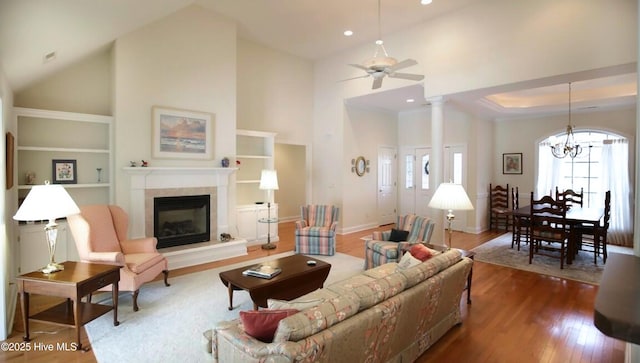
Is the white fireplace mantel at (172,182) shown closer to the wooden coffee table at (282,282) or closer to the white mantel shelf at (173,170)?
the white mantel shelf at (173,170)

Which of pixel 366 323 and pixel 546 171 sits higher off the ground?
pixel 546 171

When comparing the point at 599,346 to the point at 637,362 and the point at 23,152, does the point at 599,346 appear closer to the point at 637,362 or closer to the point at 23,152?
the point at 637,362

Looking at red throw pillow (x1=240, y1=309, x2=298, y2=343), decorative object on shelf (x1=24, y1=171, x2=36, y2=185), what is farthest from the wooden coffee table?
decorative object on shelf (x1=24, y1=171, x2=36, y2=185)

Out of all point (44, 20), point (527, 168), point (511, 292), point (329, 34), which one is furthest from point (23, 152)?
point (527, 168)

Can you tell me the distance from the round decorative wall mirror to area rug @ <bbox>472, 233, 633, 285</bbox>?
10.7ft

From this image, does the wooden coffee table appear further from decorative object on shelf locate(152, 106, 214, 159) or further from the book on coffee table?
decorative object on shelf locate(152, 106, 214, 159)

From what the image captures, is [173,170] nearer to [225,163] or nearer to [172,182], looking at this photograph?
[172,182]

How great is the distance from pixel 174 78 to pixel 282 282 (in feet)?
13.5

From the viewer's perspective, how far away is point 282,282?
341 centimetres

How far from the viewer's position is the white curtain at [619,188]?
23.1 ft

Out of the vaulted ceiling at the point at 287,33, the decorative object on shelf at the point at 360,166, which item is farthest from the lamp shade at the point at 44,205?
the decorative object on shelf at the point at 360,166

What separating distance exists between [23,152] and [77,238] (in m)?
2.01

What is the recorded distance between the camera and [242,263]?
17.8 feet

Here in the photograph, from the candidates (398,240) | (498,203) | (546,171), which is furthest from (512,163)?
(398,240)
